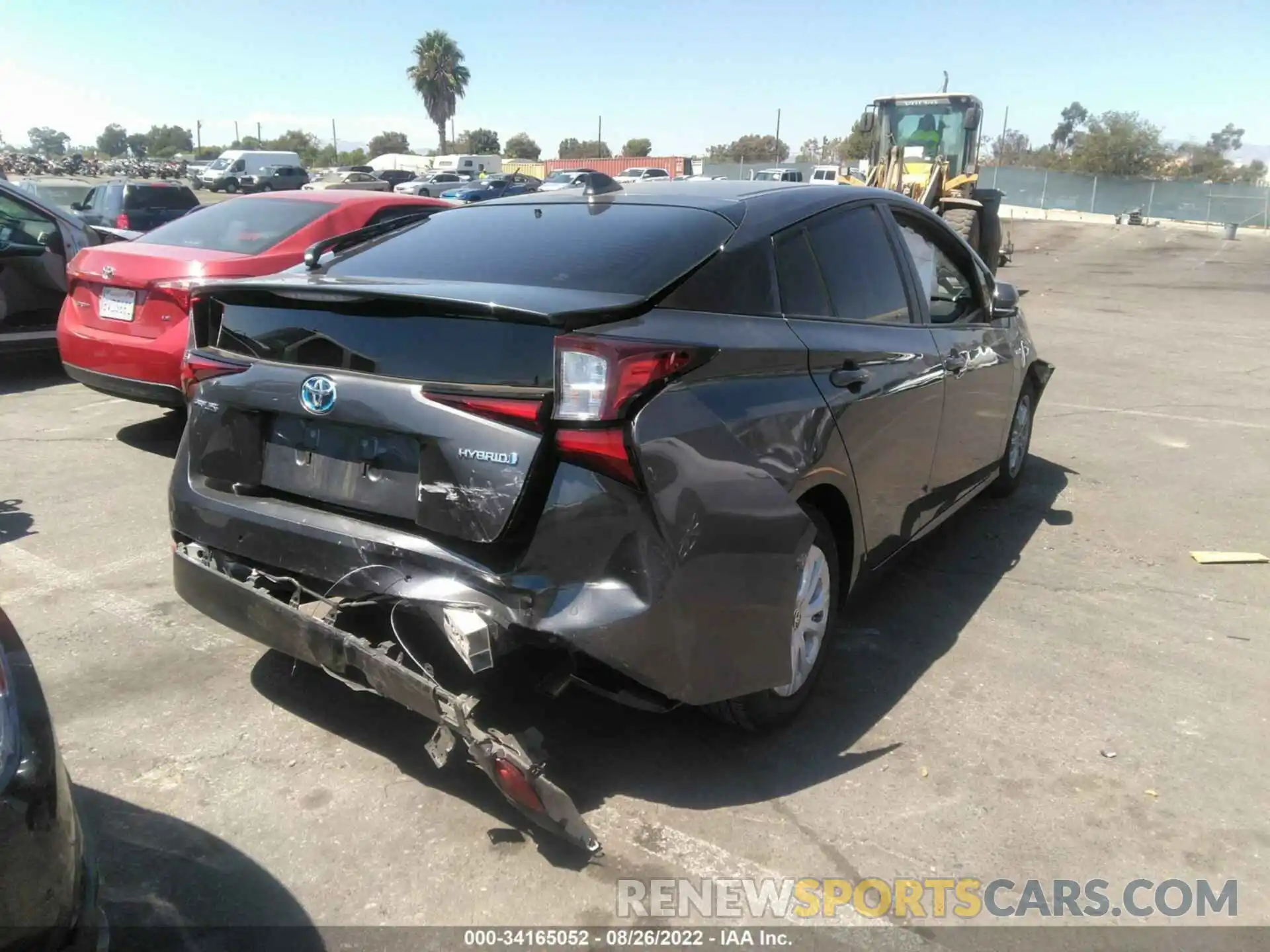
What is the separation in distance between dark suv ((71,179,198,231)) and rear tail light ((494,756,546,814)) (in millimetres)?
16993

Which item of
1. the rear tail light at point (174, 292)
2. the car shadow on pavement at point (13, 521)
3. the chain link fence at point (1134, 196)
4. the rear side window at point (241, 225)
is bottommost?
the car shadow on pavement at point (13, 521)

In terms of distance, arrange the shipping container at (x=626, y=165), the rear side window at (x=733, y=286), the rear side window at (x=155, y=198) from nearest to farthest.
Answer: the rear side window at (x=733, y=286) < the rear side window at (x=155, y=198) < the shipping container at (x=626, y=165)

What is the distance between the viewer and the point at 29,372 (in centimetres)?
891

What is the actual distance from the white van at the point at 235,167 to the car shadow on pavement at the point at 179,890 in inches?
2003

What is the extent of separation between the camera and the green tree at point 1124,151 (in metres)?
69.3

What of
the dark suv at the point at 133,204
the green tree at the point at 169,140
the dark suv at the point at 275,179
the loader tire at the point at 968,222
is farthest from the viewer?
the green tree at the point at 169,140

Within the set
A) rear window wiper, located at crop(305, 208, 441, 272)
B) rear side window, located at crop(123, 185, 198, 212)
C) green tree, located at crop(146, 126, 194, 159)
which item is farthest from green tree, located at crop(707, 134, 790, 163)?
rear window wiper, located at crop(305, 208, 441, 272)

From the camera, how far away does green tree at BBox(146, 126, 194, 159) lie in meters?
113

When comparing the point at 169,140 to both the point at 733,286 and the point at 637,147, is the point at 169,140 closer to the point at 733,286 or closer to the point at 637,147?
the point at 637,147

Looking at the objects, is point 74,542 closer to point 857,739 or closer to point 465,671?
point 465,671

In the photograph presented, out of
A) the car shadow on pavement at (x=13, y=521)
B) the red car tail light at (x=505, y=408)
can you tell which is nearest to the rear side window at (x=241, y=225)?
the car shadow on pavement at (x=13, y=521)

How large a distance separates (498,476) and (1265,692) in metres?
3.14

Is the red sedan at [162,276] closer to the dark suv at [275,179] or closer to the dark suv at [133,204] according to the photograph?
the dark suv at [133,204]

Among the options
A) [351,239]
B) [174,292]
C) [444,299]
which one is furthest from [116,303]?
[444,299]
